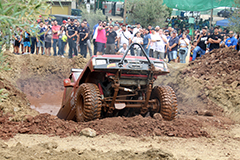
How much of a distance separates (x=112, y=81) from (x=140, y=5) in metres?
20.4

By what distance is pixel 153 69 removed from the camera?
5.77 meters

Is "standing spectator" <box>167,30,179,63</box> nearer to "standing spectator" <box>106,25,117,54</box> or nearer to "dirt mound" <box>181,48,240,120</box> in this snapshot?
"dirt mound" <box>181,48,240,120</box>

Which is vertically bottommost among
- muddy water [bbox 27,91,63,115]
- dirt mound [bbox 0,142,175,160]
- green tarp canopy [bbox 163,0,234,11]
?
muddy water [bbox 27,91,63,115]

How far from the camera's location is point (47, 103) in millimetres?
12055

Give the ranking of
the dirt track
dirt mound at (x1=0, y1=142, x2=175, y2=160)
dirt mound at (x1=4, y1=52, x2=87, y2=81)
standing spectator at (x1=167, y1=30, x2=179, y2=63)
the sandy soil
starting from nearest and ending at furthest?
dirt mound at (x1=0, y1=142, x2=175, y2=160) < the sandy soil < the dirt track < dirt mound at (x1=4, y1=52, x2=87, y2=81) < standing spectator at (x1=167, y1=30, x2=179, y2=63)

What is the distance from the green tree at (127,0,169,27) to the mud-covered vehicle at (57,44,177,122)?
62.0ft

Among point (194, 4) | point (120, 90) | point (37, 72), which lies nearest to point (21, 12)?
point (120, 90)

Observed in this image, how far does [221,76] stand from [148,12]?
15211 mm

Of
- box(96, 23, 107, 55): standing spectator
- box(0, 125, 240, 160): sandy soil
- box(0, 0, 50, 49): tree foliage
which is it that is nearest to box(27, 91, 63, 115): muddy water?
box(96, 23, 107, 55): standing spectator

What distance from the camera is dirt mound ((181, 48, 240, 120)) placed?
894cm

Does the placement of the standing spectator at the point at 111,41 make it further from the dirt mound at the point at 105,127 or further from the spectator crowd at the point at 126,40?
the dirt mound at the point at 105,127

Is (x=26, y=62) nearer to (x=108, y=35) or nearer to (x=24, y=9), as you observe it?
(x=108, y=35)

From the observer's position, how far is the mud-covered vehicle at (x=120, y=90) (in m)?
5.67

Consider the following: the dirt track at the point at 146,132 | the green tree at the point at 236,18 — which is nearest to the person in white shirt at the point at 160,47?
the dirt track at the point at 146,132
